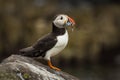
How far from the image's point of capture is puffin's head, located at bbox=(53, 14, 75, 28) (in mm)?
12055

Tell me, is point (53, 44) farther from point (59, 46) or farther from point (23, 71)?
point (23, 71)

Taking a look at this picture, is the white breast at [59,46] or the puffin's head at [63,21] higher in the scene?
the puffin's head at [63,21]

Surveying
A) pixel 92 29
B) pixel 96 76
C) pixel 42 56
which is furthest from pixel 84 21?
pixel 42 56

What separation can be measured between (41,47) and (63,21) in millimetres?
673

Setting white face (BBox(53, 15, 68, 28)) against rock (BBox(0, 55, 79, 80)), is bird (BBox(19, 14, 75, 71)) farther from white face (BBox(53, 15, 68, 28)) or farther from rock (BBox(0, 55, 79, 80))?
rock (BBox(0, 55, 79, 80))

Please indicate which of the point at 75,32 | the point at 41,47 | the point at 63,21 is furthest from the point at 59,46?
the point at 75,32

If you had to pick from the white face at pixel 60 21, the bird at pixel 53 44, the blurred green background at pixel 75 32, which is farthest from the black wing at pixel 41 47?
the blurred green background at pixel 75 32

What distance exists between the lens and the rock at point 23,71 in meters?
10.2

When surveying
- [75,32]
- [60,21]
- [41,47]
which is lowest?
[75,32]

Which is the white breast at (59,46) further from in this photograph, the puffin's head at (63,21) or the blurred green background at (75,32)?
→ the blurred green background at (75,32)

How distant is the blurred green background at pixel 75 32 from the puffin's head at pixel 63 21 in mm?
20554

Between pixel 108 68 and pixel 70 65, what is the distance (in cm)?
221

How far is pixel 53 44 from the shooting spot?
39.1 feet

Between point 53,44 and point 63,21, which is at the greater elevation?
point 63,21
